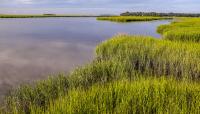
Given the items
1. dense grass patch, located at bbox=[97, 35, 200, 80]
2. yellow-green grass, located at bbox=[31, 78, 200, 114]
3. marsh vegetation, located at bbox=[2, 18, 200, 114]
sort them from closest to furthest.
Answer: yellow-green grass, located at bbox=[31, 78, 200, 114] → marsh vegetation, located at bbox=[2, 18, 200, 114] → dense grass patch, located at bbox=[97, 35, 200, 80]

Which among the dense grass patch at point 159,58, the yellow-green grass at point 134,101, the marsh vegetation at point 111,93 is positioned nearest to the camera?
the yellow-green grass at point 134,101

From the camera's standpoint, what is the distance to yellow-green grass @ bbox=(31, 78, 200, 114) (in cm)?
644

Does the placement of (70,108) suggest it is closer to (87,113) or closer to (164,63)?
(87,113)

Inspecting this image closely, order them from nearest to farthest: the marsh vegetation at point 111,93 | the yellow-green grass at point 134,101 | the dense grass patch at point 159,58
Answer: the yellow-green grass at point 134,101 < the marsh vegetation at point 111,93 < the dense grass patch at point 159,58

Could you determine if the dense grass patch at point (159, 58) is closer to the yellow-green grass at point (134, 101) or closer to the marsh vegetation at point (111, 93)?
the marsh vegetation at point (111, 93)

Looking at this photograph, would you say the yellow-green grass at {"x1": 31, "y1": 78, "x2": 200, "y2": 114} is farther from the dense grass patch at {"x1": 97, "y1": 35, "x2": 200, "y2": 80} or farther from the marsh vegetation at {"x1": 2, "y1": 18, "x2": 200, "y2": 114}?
the dense grass patch at {"x1": 97, "y1": 35, "x2": 200, "y2": 80}

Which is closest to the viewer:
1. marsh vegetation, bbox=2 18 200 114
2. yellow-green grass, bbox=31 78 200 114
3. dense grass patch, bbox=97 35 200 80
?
yellow-green grass, bbox=31 78 200 114

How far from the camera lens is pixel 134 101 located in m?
6.92

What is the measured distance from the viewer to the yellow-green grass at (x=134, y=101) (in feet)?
21.1

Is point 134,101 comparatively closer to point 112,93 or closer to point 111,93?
point 111,93

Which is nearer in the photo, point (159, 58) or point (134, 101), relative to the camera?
point (134, 101)

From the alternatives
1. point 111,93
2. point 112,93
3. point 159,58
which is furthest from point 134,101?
point 159,58

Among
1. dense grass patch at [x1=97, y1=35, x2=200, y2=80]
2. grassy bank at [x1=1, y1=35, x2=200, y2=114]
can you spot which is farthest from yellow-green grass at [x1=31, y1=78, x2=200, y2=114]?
dense grass patch at [x1=97, y1=35, x2=200, y2=80]

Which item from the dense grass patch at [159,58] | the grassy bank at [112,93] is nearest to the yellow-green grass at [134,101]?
the grassy bank at [112,93]
